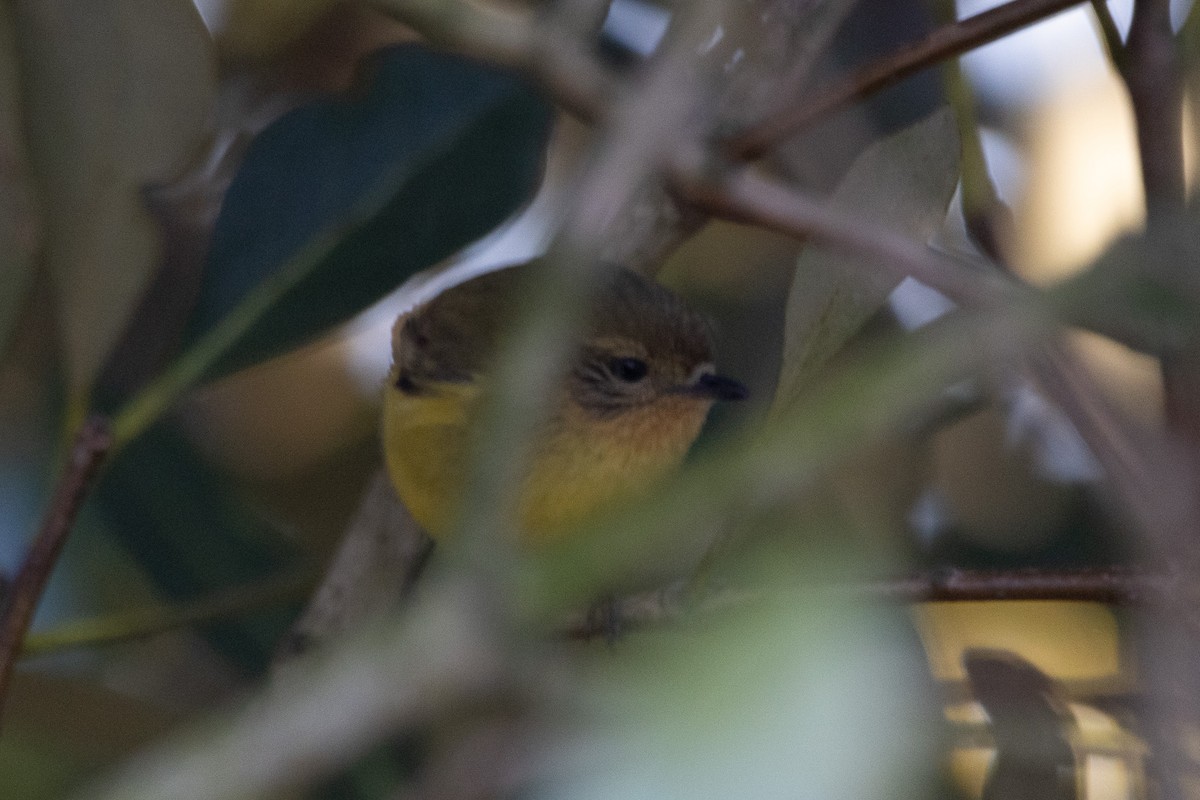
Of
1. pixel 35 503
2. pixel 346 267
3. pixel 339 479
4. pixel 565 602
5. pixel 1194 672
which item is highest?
pixel 565 602

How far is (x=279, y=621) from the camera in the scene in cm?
114

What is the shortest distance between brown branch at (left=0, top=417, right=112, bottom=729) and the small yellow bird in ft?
1.81

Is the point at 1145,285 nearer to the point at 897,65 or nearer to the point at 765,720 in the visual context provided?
the point at 765,720

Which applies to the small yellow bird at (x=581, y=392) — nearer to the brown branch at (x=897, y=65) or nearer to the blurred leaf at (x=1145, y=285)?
the brown branch at (x=897, y=65)

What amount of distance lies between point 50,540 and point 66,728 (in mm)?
194

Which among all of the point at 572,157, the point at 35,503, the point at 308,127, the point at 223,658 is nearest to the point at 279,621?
the point at 223,658

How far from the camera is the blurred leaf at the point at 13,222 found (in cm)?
90

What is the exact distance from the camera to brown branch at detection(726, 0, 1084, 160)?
0.71 m

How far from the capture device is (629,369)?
1658 millimetres

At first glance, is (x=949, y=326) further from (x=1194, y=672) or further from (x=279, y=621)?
(x=279, y=621)

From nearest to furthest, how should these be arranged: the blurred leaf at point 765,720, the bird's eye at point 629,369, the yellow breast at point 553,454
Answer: the blurred leaf at point 765,720 < the yellow breast at point 553,454 < the bird's eye at point 629,369

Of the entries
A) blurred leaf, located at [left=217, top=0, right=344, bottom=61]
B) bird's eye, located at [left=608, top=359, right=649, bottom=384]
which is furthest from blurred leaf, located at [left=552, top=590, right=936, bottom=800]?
bird's eye, located at [left=608, top=359, right=649, bottom=384]

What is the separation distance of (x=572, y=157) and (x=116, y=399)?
614 millimetres

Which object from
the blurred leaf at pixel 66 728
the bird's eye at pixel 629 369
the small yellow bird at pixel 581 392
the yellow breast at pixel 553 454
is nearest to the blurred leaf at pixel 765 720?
the blurred leaf at pixel 66 728
